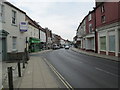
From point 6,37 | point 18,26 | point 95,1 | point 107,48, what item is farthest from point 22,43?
point 95,1

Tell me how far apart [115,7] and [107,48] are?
6227mm

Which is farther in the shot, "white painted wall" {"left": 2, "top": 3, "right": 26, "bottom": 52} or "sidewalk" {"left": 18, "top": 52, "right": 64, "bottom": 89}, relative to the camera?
"white painted wall" {"left": 2, "top": 3, "right": 26, "bottom": 52}

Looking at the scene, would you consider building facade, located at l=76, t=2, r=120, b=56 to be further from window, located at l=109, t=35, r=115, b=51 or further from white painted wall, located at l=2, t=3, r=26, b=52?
white painted wall, located at l=2, t=3, r=26, b=52

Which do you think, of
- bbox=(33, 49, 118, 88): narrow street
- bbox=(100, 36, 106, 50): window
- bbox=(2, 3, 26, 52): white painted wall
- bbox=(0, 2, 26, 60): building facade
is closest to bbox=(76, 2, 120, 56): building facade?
bbox=(100, 36, 106, 50): window

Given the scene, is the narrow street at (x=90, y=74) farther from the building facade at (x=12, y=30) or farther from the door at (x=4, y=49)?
the building facade at (x=12, y=30)

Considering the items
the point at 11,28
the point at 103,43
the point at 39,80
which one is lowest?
the point at 39,80

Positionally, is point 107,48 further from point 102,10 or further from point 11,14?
point 11,14

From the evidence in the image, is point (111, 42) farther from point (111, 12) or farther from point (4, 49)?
point (4, 49)

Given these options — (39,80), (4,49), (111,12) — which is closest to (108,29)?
(111,12)

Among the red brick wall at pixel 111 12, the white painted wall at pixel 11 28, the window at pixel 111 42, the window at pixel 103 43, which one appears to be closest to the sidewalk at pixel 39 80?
the white painted wall at pixel 11 28

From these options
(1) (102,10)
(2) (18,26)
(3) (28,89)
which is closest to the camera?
(3) (28,89)

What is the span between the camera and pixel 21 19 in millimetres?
19969

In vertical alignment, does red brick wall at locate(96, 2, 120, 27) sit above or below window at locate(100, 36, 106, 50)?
above

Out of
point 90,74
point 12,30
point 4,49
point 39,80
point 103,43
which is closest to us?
point 39,80
